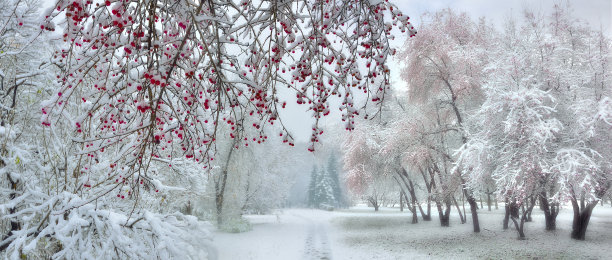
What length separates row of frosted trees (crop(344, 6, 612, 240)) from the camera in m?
7.86

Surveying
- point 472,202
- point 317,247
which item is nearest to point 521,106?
point 472,202

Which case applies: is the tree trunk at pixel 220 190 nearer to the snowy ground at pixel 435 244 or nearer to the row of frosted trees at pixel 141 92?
the snowy ground at pixel 435 244

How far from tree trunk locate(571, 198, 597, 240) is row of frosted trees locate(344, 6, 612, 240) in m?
0.03

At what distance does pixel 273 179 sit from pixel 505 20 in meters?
13.5

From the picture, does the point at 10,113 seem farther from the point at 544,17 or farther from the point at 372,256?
the point at 544,17

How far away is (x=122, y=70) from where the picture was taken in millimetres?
1782

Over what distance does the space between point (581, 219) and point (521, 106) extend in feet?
12.2

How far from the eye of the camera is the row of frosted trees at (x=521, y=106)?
25.8 feet

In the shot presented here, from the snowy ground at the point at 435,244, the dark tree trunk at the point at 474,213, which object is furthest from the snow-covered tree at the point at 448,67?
the snowy ground at the point at 435,244

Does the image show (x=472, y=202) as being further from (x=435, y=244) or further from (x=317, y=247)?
(x=317, y=247)

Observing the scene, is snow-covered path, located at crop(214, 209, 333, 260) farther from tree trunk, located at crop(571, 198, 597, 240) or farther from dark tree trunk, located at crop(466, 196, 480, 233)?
tree trunk, located at crop(571, 198, 597, 240)

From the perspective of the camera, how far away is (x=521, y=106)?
8.33 m

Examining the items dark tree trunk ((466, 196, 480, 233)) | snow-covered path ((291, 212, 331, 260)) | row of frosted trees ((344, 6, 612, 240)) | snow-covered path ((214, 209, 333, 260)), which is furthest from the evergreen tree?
dark tree trunk ((466, 196, 480, 233))

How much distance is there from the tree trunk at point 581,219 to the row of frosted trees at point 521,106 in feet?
0.09
